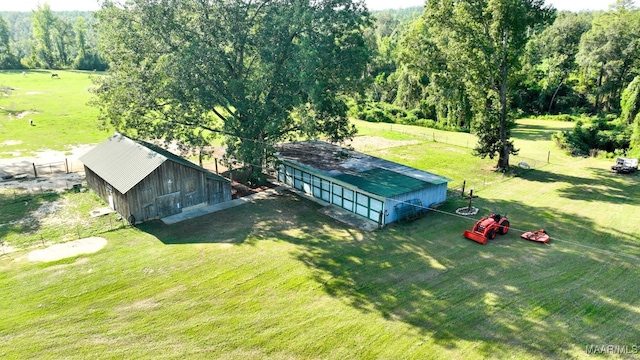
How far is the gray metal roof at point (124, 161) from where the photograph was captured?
27.5 metres

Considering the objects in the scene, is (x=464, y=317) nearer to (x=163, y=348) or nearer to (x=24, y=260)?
(x=163, y=348)

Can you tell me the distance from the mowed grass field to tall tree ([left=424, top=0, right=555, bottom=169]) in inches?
484

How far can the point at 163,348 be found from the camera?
1612 centimetres

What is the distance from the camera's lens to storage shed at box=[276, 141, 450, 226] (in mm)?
28000

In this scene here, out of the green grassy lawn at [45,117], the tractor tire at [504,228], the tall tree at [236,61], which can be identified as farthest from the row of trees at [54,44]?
the tractor tire at [504,228]

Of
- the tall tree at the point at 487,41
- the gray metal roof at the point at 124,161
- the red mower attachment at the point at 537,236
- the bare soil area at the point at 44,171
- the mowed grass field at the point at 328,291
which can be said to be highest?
the tall tree at the point at 487,41

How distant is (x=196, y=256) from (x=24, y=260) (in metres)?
9.20

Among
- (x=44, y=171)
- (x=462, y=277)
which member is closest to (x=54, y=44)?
(x=44, y=171)

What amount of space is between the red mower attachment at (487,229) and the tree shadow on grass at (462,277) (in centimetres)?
52

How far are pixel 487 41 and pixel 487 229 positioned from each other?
19.4m

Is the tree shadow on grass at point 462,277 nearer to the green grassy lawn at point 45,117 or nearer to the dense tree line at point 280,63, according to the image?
the dense tree line at point 280,63

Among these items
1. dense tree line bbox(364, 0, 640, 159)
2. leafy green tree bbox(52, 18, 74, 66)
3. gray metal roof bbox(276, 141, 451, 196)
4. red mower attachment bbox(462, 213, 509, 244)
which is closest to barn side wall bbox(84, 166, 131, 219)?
gray metal roof bbox(276, 141, 451, 196)

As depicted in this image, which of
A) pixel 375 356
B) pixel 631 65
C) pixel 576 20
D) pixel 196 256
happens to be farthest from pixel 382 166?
pixel 576 20

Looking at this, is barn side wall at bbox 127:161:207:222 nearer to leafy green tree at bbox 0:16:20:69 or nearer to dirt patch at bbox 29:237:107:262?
dirt patch at bbox 29:237:107:262
